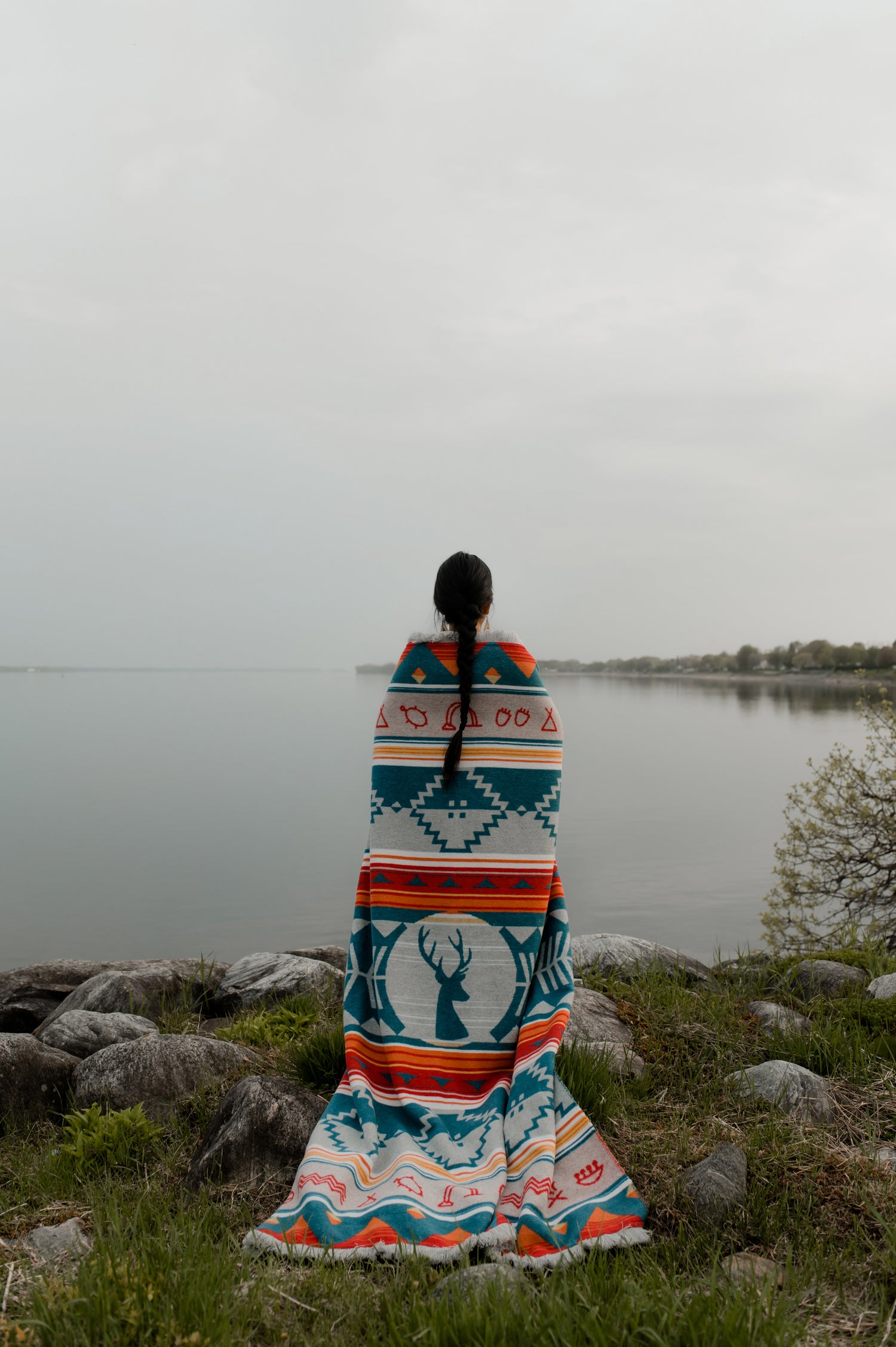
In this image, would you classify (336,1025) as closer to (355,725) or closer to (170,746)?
(170,746)

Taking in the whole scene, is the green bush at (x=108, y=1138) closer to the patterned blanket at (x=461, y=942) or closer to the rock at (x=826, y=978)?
the patterned blanket at (x=461, y=942)

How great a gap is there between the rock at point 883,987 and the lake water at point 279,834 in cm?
771

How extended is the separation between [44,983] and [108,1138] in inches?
124

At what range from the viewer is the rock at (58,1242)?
9.32 ft

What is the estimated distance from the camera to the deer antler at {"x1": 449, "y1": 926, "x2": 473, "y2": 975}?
13.5 feet

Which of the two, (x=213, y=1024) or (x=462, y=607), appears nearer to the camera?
(x=462, y=607)

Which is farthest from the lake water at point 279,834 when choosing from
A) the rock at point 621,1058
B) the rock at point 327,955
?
the rock at point 621,1058

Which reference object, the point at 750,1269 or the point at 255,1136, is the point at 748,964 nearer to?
the point at 750,1269

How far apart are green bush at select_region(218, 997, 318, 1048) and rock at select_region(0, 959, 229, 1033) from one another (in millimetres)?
1030

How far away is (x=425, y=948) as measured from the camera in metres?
4.14

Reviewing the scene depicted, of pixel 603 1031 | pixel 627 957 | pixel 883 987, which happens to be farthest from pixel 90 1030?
pixel 883 987

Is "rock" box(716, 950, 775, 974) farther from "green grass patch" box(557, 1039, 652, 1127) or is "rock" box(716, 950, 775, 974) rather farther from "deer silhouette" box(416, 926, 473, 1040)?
"deer silhouette" box(416, 926, 473, 1040)

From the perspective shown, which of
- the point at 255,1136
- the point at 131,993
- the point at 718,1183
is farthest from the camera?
the point at 131,993

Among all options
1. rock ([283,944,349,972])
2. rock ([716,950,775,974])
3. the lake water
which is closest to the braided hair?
rock ([716,950,775,974])
